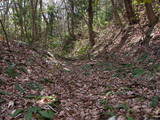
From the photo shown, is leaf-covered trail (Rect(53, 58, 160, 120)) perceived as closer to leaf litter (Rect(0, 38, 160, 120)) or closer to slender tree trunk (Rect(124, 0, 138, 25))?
leaf litter (Rect(0, 38, 160, 120))

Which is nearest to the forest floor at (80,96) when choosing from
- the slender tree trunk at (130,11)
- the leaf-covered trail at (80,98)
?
the leaf-covered trail at (80,98)

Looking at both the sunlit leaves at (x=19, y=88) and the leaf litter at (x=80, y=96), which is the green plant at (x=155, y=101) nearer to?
the leaf litter at (x=80, y=96)

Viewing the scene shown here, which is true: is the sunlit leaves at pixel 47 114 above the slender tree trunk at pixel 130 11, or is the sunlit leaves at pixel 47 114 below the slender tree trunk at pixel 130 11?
below

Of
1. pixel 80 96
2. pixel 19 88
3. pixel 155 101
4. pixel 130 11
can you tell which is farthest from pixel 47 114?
pixel 130 11

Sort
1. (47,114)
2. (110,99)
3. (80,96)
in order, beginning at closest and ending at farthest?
(47,114)
(110,99)
(80,96)

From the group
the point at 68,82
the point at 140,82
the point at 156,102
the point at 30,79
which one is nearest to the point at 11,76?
the point at 30,79

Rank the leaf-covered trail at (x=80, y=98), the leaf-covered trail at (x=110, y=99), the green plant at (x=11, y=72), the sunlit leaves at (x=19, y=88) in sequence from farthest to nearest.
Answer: the green plant at (x=11, y=72) < the sunlit leaves at (x=19, y=88) < the leaf-covered trail at (x=80, y=98) < the leaf-covered trail at (x=110, y=99)

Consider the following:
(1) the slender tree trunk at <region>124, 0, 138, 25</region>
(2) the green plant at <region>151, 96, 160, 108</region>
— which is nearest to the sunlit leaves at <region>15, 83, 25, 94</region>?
→ (2) the green plant at <region>151, 96, 160, 108</region>

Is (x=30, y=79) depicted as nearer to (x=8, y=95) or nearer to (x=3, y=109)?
(x=8, y=95)

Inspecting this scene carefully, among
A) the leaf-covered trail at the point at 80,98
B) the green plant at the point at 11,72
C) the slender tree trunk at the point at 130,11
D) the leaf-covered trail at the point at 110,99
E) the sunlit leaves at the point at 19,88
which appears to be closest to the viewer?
the leaf-covered trail at the point at 110,99

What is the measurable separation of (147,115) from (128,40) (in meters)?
8.86

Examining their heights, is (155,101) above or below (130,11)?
below

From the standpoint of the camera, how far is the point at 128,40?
12.0 meters

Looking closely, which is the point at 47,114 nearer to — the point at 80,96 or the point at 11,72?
the point at 80,96
